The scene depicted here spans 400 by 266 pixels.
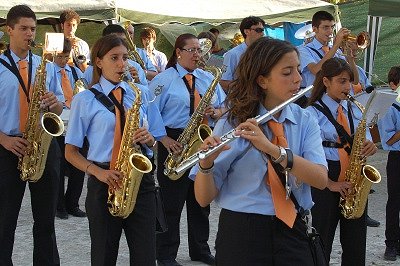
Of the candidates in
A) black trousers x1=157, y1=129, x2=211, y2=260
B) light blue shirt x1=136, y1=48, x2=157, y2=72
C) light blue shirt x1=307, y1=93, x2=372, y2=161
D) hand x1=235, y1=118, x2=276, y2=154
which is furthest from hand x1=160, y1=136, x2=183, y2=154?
light blue shirt x1=136, y1=48, x2=157, y2=72

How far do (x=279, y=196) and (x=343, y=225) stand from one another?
242cm

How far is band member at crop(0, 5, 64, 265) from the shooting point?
6.59 metres

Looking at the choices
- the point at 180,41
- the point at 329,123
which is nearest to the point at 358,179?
the point at 329,123

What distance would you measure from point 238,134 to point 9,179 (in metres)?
3.14

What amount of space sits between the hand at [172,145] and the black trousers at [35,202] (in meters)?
1.11

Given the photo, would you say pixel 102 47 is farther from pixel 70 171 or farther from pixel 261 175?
pixel 70 171

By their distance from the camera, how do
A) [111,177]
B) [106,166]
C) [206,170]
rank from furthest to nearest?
[106,166] → [111,177] → [206,170]

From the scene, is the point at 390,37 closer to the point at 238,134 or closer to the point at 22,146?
the point at 22,146

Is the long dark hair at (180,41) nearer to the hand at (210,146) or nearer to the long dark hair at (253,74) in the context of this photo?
the long dark hair at (253,74)

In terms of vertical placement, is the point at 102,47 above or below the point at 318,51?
above

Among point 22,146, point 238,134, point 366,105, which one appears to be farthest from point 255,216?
point 22,146

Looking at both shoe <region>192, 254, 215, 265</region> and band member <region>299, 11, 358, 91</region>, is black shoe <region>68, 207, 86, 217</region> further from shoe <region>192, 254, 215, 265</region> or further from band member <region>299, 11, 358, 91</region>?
band member <region>299, 11, 358, 91</region>

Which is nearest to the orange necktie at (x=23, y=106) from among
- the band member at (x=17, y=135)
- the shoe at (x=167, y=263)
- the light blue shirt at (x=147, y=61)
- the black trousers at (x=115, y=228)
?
the band member at (x=17, y=135)

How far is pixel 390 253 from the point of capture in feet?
26.7
